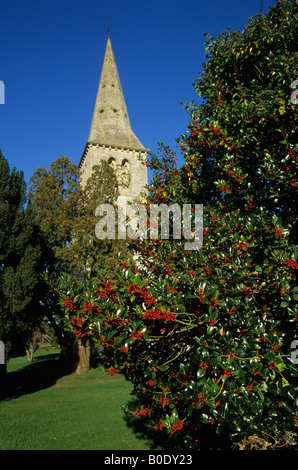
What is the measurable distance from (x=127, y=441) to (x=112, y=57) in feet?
180

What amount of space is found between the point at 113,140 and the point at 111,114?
5352 mm

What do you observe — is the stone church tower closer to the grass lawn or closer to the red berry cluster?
the grass lawn

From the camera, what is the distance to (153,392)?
4.28 metres

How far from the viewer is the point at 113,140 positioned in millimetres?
43969

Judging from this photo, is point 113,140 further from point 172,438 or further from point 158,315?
point 158,315

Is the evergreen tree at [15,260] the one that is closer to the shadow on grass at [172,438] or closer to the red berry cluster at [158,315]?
the shadow on grass at [172,438]

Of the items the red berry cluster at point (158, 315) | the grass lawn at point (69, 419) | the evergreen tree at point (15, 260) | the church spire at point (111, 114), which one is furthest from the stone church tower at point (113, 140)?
Answer: the red berry cluster at point (158, 315)

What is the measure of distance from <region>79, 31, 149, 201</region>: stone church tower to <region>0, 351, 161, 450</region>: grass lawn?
85.1 feet

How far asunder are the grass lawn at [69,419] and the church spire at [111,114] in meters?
33.6

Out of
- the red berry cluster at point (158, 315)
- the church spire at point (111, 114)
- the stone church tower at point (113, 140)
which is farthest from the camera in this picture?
the church spire at point (111, 114)

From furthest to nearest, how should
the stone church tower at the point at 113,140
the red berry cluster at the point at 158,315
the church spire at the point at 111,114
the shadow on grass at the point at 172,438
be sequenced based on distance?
the church spire at the point at 111,114 < the stone church tower at the point at 113,140 < the shadow on grass at the point at 172,438 < the red berry cluster at the point at 158,315

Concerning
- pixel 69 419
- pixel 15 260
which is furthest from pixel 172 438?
pixel 15 260

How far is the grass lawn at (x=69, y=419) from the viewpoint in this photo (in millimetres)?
8406

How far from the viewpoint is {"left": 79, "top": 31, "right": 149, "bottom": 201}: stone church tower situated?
42062 millimetres
